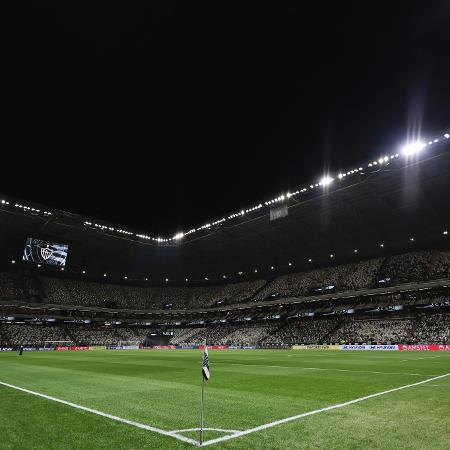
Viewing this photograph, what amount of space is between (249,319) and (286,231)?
22047 mm

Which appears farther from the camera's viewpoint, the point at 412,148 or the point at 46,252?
the point at 46,252

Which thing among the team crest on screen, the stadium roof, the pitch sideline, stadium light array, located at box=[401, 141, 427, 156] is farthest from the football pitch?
the team crest on screen

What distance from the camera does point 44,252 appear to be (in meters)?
70.6

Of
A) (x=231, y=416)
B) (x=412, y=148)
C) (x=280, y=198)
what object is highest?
(x=412, y=148)

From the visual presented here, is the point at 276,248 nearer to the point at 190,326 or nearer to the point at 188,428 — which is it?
the point at 190,326

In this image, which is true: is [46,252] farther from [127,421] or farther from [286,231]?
[127,421]

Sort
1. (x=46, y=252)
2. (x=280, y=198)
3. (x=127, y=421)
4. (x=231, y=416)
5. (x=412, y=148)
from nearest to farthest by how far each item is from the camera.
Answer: (x=127, y=421)
(x=231, y=416)
(x=412, y=148)
(x=280, y=198)
(x=46, y=252)

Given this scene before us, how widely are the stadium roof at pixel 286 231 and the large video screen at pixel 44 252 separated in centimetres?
281

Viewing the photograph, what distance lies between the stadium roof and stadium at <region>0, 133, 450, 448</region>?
15.0 inches

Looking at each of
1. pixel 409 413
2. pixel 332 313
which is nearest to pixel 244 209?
pixel 332 313

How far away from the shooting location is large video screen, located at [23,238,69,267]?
68.1 m

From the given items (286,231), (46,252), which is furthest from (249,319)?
(46,252)

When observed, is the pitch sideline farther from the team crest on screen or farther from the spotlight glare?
the team crest on screen

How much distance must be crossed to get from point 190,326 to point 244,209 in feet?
133
